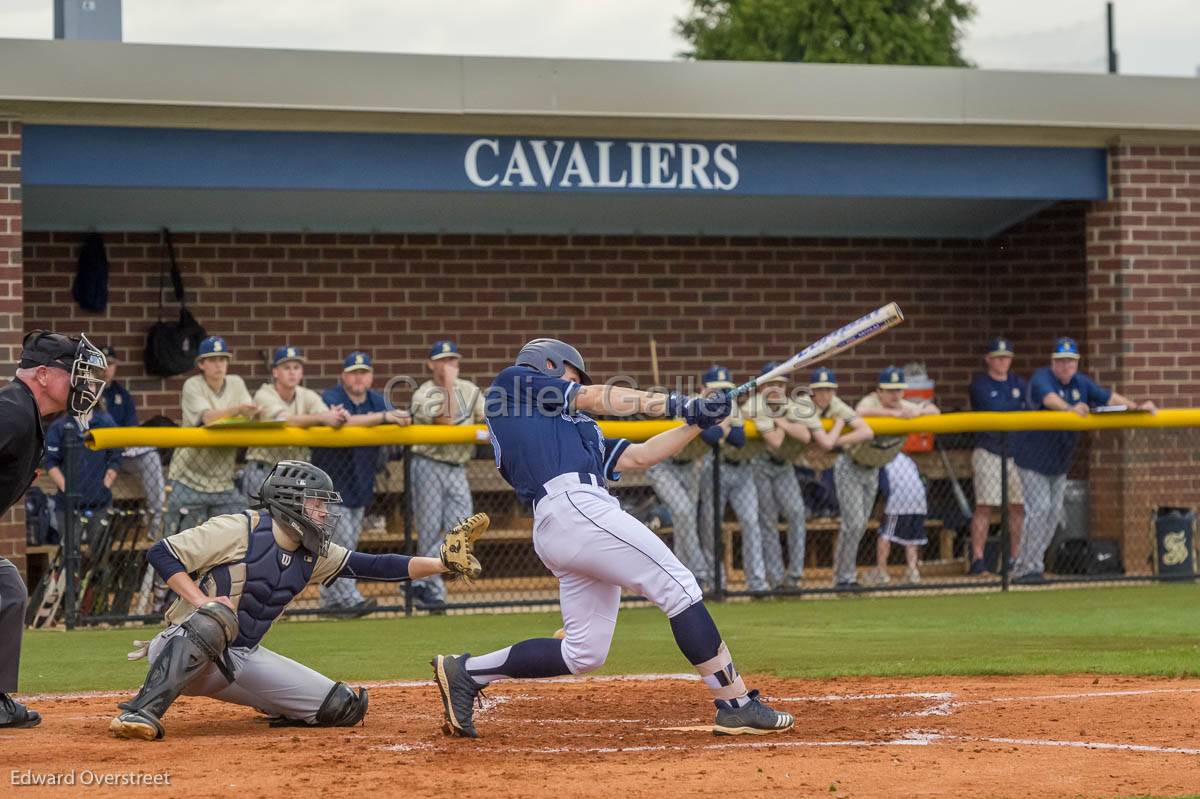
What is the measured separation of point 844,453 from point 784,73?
3.10 m

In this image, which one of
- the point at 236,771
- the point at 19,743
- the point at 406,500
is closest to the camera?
the point at 236,771

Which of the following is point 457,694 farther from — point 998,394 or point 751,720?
point 998,394

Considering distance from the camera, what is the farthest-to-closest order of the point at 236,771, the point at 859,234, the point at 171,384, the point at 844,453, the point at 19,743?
the point at 859,234
the point at 171,384
the point at 844,453
the point at 19,743
the point at 236,771

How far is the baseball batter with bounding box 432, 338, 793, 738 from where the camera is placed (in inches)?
230

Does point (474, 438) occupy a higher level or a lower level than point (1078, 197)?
lower

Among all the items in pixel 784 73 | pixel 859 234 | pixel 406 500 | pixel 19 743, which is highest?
pixel 784 73

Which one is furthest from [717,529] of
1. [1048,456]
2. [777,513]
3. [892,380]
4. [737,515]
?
[1048,456]

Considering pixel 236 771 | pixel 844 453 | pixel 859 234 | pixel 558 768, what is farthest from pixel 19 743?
pixel 859 234

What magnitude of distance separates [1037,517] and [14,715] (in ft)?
26.4

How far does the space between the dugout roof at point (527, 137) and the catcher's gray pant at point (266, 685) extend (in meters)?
6.12

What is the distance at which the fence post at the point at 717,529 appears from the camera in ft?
36.5

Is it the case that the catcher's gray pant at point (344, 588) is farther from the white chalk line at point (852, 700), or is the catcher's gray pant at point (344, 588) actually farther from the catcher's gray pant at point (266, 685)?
the catcher's gray pant at point (266, 685)

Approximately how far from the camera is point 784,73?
1247cm

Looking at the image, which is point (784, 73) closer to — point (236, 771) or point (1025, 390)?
point (1025, 390)
